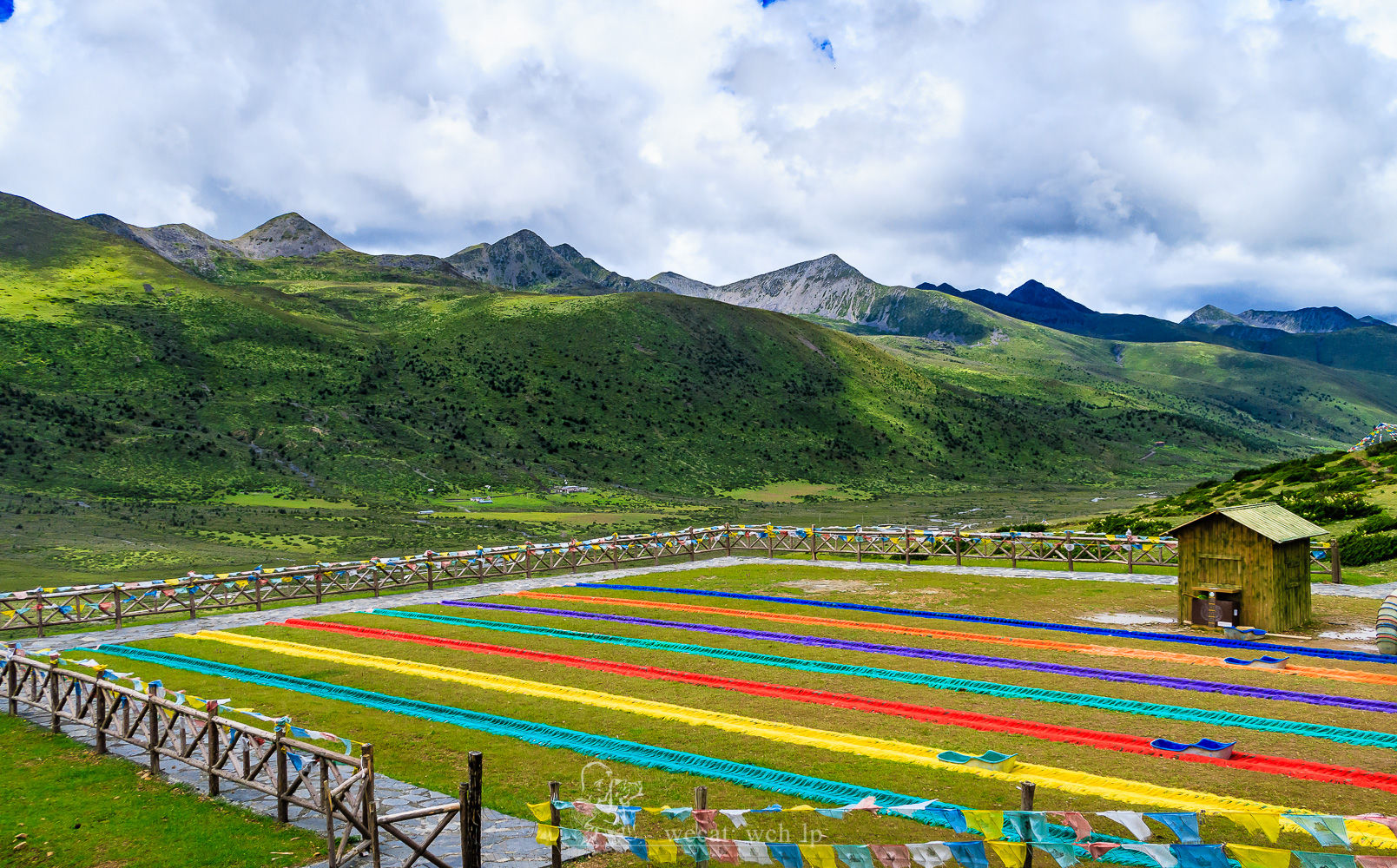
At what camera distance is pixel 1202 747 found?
38.4ft

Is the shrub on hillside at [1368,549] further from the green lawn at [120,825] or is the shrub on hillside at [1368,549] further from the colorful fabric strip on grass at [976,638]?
the green lawn at [120,825]

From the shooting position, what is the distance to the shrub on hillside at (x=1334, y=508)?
111ft

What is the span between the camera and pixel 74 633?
2250cm

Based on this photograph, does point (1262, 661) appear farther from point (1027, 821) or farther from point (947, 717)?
point (1027, 821)

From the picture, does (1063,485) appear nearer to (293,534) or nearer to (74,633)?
(293,534)

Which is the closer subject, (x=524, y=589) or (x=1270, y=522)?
(x=1270, y=522)

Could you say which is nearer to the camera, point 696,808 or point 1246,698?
point 696,808

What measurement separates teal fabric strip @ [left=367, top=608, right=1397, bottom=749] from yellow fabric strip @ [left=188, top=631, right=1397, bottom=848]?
11.8 ft

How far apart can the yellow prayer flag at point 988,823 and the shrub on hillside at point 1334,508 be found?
33.0 metres

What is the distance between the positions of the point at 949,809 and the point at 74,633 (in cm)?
2342

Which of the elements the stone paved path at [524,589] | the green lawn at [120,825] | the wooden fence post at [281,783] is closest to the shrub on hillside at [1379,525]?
the stone paved path at [524,589]

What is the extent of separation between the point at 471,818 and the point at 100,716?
7523 mm

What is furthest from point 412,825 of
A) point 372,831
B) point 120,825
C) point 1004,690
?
point 1004,690

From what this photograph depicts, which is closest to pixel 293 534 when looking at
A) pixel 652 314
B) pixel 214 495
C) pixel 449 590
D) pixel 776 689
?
pixel 214 495
